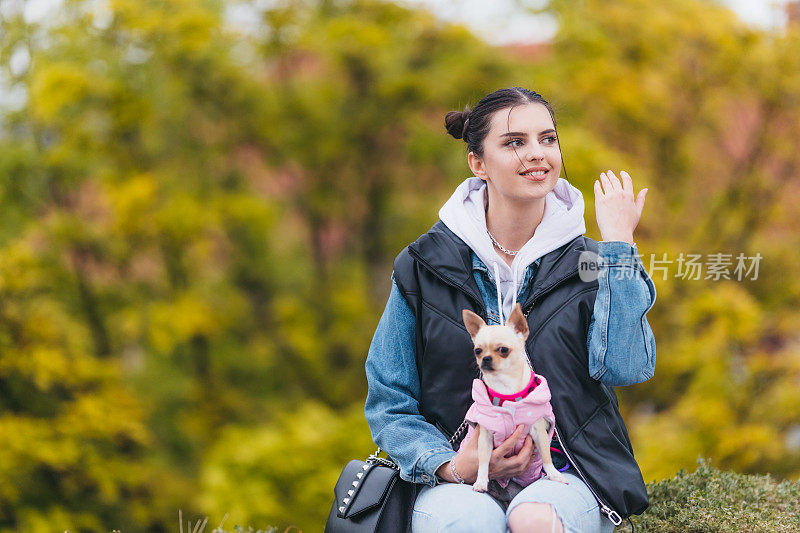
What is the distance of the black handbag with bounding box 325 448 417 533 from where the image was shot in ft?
7.86

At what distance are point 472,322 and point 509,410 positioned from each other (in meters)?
0.27

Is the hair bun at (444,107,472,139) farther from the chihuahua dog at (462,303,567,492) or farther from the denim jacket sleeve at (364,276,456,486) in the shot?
the chihuahua dog at (462,303,567,492)

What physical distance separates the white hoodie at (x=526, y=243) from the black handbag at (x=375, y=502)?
464mm

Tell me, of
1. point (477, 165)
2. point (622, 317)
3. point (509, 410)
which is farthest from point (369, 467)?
point (477, 165)

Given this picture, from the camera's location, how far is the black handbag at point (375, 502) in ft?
7.86

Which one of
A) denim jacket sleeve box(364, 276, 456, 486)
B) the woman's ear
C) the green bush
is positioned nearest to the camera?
denim jacket sleeve box(364, 276, 456, 486)

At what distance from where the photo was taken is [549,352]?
2355 mm

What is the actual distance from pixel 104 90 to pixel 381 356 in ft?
21.8

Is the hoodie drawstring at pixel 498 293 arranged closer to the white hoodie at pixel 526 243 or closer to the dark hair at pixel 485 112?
the white hoodie at pixel 526 243

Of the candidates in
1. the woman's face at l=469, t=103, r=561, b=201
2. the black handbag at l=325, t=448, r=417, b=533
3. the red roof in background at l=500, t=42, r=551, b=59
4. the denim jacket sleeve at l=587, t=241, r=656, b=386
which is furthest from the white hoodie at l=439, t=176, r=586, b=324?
the red roof in background at l=500, t=42, r=551, b=59

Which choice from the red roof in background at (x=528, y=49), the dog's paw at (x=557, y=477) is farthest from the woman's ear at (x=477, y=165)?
the red roof in background at (x=528, y=49)

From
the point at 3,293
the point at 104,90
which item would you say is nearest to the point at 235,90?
the point at 104,90

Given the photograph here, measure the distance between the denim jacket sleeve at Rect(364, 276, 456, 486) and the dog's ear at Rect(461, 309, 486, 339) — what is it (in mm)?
296

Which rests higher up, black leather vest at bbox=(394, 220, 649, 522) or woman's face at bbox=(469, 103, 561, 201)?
woman's face at bbox=(469, 103, 561, 201)
